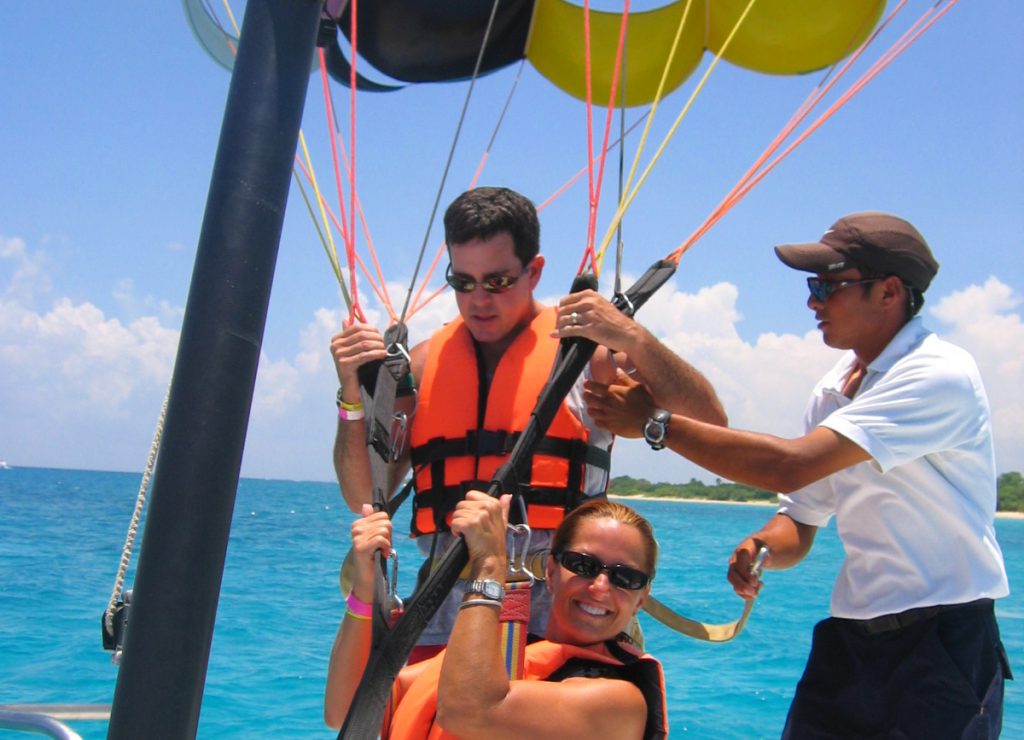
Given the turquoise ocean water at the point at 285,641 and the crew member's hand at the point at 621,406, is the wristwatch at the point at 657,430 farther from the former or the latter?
the turquoise ocean water at the point at 285,641

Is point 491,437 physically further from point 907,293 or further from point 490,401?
point 907,293

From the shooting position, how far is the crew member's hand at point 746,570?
2.87 metres

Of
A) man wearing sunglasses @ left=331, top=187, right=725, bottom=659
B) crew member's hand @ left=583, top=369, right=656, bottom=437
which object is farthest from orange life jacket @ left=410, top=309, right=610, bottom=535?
crew member's hand @ left=583, top=369, right=656, bottom=437

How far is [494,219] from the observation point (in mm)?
2590

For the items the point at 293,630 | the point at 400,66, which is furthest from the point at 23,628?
the point at 400,66

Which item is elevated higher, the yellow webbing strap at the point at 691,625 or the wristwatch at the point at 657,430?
the wristwatch at the point at 657,430

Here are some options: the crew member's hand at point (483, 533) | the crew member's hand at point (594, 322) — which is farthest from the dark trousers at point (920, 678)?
the crew member's hand at point (483, 533)

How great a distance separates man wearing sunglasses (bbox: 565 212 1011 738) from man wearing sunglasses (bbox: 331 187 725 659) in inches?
7.9

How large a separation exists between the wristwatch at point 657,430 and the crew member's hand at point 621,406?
0.03m

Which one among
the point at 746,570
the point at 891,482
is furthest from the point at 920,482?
the point at 746,570

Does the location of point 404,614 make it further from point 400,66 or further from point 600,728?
point 400,66

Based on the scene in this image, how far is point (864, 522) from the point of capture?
2582 millimetres

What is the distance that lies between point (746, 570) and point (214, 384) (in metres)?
1.81

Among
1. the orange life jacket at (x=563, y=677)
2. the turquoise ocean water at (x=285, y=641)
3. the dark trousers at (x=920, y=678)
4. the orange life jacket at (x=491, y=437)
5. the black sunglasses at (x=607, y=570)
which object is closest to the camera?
the orange life jacket at (x=563, y=677)
